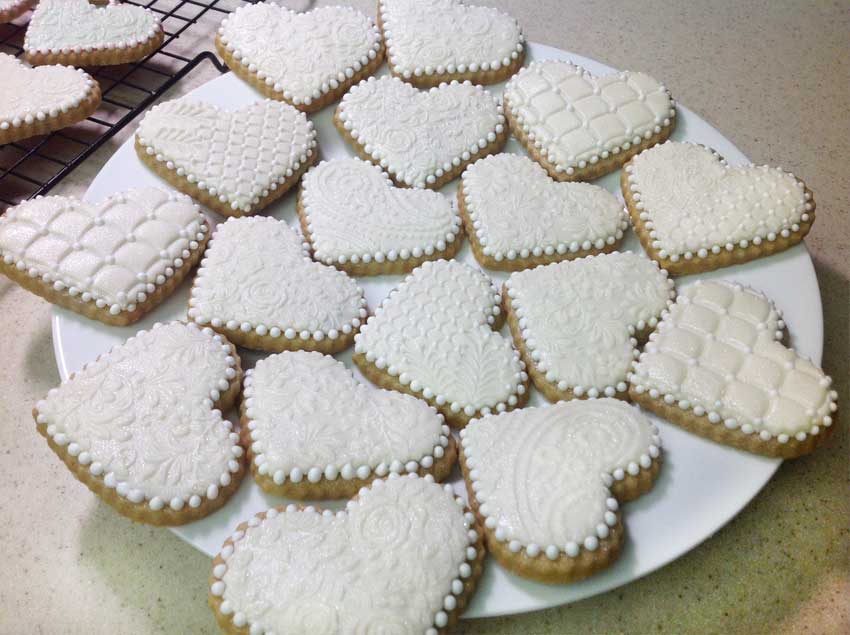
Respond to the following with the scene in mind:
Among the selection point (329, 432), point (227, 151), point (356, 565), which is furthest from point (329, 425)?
point (227, 151)

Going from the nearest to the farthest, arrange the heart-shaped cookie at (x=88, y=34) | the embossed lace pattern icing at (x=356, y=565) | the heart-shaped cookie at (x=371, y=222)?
the embossed lace pattern icing at (x=356, y=565)
the heart-shaped cookie at (x=371, y=222)
the heart-shaped cookie at (x=88, y=34)

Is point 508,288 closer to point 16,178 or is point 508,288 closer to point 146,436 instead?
point 146,436

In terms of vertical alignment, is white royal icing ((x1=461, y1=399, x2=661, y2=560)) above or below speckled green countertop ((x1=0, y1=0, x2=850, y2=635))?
above

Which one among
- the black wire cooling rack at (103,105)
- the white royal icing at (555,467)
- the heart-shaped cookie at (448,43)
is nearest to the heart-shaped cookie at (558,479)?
the white royal icing at (555,467)

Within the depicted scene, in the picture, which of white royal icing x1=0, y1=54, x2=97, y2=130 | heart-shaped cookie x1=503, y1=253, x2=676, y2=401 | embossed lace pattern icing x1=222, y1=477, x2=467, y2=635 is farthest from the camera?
white royal icing x1=0, y1=54, x2=97, y2=130

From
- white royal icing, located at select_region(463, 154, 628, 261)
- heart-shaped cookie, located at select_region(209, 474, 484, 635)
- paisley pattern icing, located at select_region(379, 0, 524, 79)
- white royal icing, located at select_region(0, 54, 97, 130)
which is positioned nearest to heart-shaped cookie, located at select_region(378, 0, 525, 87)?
paisley pattern icing, located at select_region(379, 0, 524, 79)

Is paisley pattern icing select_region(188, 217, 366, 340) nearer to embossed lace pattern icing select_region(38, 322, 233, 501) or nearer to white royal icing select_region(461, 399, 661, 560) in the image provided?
embossed lace pattern icing select_region(38, 322, 233, 501)

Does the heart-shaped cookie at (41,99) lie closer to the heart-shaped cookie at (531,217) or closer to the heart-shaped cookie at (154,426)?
the heart-shaped cookie at (154,426)
